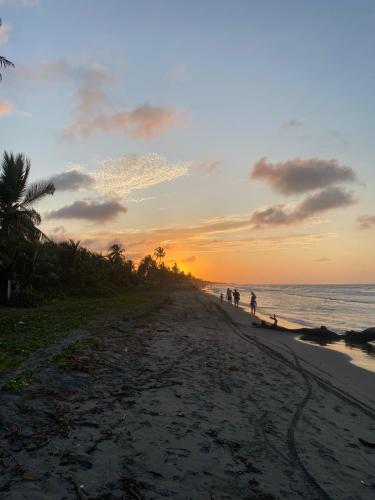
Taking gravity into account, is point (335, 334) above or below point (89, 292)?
below

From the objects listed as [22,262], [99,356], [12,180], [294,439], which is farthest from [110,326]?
[22,262]

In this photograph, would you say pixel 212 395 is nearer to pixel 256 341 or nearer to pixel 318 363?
pixel 318 363

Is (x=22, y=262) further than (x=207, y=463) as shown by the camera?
Yes

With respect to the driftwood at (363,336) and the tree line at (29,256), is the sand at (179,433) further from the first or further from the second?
the tree line at (29,256)

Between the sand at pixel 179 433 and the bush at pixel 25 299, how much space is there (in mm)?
15685

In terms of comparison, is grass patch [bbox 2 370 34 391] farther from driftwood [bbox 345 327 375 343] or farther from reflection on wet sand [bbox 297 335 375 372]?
driftwood [bbox 345 327 375 343]

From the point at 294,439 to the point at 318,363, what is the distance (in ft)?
26.0

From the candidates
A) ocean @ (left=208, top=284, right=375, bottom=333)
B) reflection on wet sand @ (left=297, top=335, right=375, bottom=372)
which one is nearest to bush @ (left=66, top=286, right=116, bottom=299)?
ocean @ (left=208, top=284, right=375, bottom=333)

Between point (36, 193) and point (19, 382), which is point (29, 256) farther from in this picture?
point (19, 382)

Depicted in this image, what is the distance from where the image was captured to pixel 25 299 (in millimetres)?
24203

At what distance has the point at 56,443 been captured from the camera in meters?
4.63

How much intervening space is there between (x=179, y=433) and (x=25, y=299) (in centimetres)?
2174

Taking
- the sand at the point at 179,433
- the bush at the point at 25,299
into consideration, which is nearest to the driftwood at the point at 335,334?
the sand at the point at 179,433

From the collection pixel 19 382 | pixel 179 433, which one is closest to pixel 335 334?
pixel 179 433
